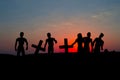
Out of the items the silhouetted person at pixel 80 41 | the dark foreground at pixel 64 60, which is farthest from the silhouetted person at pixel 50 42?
the dark foreground at pixel 64 60

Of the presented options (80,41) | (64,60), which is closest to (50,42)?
(80,41)

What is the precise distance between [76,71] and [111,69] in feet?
6.66

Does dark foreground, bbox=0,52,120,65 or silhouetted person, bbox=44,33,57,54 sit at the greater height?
silhouetted person, bbox=44,33,57,54

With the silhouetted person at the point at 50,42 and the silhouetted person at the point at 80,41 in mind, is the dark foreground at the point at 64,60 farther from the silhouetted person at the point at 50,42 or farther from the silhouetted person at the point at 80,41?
the silhouetted person at the point at 50,42

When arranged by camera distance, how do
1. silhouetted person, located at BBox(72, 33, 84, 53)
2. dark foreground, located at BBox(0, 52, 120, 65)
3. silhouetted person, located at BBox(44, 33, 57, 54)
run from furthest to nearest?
silhouetted person, located at BBox(44, 33, 57, 54) < silhouetted person, located at BBox(72, 33, 84, 53) < dark foreground, located at BBox(0, 52, 120, 65)

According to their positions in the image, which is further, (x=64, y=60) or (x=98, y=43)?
(x=98, y=43)

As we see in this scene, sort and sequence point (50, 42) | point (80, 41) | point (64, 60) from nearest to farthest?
point (64, 60), point (80, 41), point (50, 42)

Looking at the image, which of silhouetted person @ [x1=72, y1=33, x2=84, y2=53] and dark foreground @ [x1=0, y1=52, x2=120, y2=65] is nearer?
dark foreground @ [x1=0, y1=52, x2=120, y2=65]

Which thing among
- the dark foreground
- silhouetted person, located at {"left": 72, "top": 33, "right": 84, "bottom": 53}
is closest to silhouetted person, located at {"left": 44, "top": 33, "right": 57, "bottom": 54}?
silhouetted person, located at {"left": 72, "top": 33, "right": 84, "bottom": 53}

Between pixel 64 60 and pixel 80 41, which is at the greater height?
pixel 80 41

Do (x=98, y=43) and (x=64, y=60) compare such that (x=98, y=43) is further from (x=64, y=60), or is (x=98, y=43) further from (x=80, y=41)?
(x=64, y=60)

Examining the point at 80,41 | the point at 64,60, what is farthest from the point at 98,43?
the point at 64,60

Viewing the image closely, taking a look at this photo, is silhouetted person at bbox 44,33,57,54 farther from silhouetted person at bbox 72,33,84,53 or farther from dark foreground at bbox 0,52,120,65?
dark foreground at bbox 0,52,120,65

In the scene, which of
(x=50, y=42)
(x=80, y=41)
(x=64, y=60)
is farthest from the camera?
(x=50, y=42)
